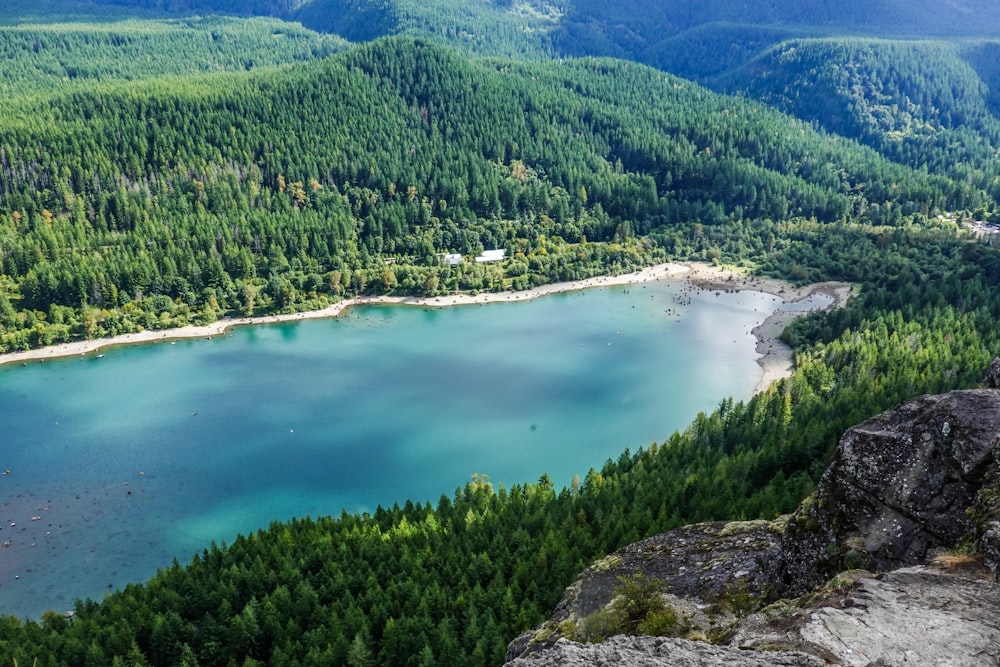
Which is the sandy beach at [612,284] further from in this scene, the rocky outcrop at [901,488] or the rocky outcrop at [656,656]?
the rocky outcrop at [656,656]

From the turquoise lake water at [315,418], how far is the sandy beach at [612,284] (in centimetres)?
279

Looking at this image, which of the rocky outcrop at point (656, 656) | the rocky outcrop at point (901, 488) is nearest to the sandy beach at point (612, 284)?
the rocky outcrop at point (901, 488)

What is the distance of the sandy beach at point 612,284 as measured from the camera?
113 meters

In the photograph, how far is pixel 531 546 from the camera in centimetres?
5041

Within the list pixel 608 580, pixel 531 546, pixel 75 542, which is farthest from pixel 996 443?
pixel 75 542

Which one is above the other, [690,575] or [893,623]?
[893,623]

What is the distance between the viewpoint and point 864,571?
1952cm

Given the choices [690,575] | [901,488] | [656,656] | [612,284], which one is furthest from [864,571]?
[612,284]

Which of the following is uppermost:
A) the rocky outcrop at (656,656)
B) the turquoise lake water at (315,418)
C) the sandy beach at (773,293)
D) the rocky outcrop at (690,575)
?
the rocky outcrop at (656,656)

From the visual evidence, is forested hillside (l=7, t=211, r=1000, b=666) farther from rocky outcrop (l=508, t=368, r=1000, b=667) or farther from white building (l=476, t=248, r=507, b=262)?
white building (l=476, t=248, r=507, b=262)

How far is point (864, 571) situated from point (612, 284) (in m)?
136

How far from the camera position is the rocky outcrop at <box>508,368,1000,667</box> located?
52.7 feet

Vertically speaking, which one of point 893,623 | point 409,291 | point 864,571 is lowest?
point 409,291

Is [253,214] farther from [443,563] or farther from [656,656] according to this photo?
[656,656]
